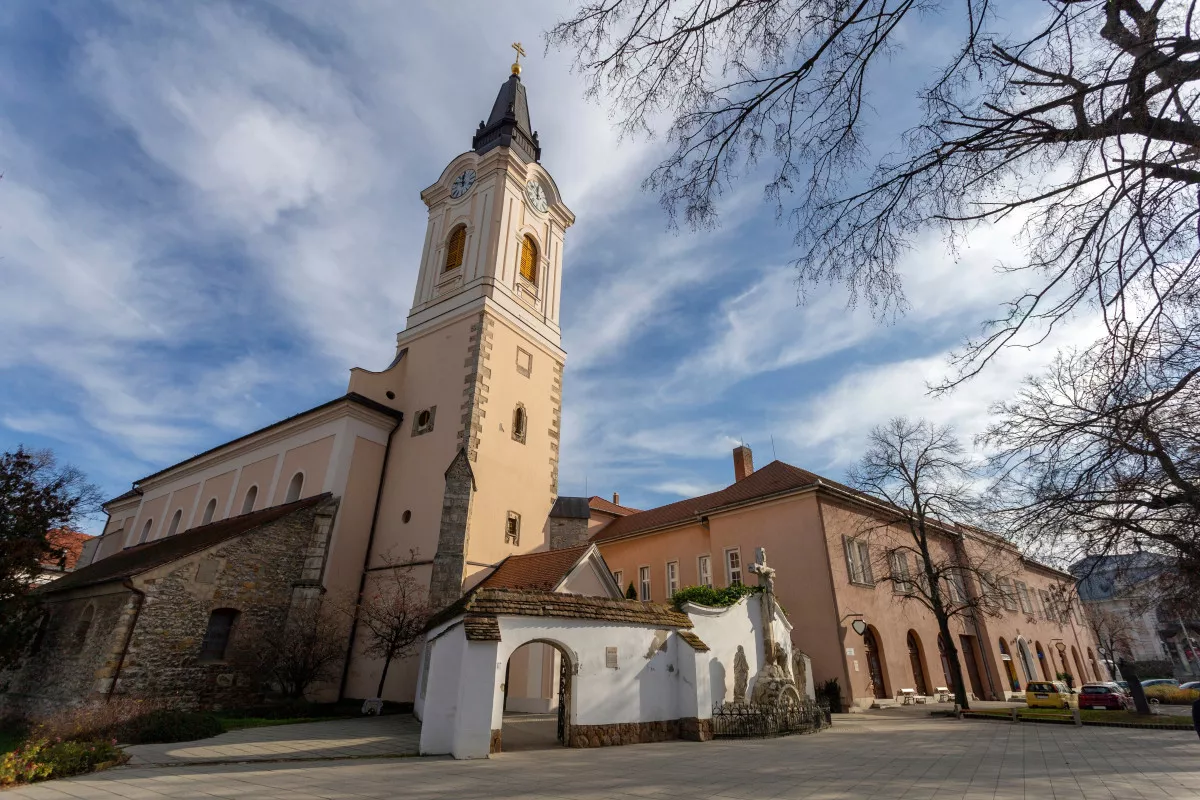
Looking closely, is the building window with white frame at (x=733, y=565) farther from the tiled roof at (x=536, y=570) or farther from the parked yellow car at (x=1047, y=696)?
the parked yellow car at (x=1047, y=696)

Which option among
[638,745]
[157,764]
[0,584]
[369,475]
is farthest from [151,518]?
[638,745]

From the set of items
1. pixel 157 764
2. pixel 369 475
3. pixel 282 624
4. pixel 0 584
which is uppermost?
pixel 369 475

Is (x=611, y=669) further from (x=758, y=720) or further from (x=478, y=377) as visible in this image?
(x=478, y=377)

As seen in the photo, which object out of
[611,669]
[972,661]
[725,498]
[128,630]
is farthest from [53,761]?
[972,661]

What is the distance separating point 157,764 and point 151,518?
26.2 meters

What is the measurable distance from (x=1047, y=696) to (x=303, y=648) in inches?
1006

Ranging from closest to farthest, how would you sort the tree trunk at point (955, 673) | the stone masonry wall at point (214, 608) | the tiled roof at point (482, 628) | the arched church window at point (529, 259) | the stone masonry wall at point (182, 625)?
the tiled roof at point (482, 628)
the stone masonry wall at point (182, 625)
the stone masonry wall at point (214, 608)
the tree trunk at point (955, 673)
the arched church window at point (529, 259)

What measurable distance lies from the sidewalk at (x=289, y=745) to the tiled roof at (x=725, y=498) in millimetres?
14928

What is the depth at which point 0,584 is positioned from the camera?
17.7 metres

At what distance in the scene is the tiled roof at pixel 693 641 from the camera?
40.0 feet

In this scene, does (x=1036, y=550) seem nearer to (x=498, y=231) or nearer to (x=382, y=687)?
(x=382, y=687)

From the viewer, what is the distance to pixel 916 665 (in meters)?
23.8

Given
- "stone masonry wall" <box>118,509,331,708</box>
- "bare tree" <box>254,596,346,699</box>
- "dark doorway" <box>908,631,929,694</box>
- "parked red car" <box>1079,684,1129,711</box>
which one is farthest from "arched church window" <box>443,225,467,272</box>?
"parked red car" <box>1079,684,1129,711</box>

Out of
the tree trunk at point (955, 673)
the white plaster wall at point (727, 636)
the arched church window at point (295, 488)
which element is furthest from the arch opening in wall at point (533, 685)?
the tree trunk at point (955, 673)
